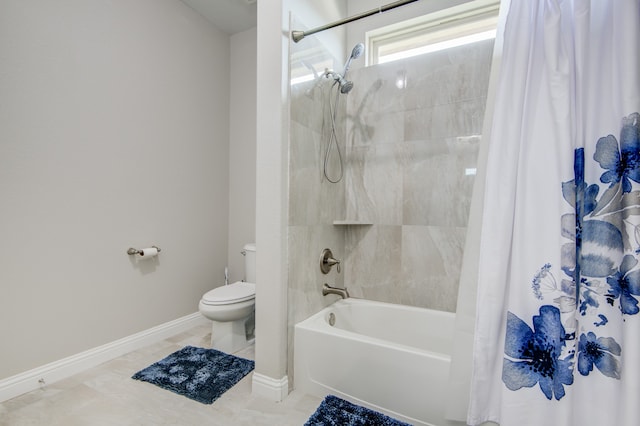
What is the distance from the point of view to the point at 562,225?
0.83 metres

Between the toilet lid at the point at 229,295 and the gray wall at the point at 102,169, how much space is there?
565mm

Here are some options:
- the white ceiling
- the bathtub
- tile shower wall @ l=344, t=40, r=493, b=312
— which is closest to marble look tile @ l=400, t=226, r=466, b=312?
tile shower wall @ l=344, t=40, r=493, b=312

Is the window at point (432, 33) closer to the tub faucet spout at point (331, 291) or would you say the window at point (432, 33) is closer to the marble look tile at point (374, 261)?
the marble look tile at point (374, 261)

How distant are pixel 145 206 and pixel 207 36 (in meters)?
1.68

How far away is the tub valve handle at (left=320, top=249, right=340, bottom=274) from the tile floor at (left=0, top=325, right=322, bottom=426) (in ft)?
2.39

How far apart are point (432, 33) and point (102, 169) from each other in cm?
252

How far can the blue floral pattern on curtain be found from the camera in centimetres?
75

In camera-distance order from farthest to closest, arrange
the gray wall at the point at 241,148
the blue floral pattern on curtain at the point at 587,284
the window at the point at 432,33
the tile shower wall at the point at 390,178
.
Answer: the gray wall at the point at 241,148 → the window at the point at 432,33 → the tile shower wall at the point at 390,178 → the blue floral pattern on curtain at the point at 587,284

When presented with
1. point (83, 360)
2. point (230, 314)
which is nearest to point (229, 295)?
point (230, 314)

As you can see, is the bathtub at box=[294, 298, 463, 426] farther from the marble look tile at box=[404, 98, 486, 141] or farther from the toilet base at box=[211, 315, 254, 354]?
the marble look tile at box=[404, 98, 486, 141]

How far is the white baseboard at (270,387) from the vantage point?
162cm

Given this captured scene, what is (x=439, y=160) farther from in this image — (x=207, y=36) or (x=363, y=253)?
(x=207, y=36)

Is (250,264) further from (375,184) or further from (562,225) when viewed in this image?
(562,225)

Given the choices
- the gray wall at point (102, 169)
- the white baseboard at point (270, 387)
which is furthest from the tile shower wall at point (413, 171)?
the gray wall at point (102, 169)
